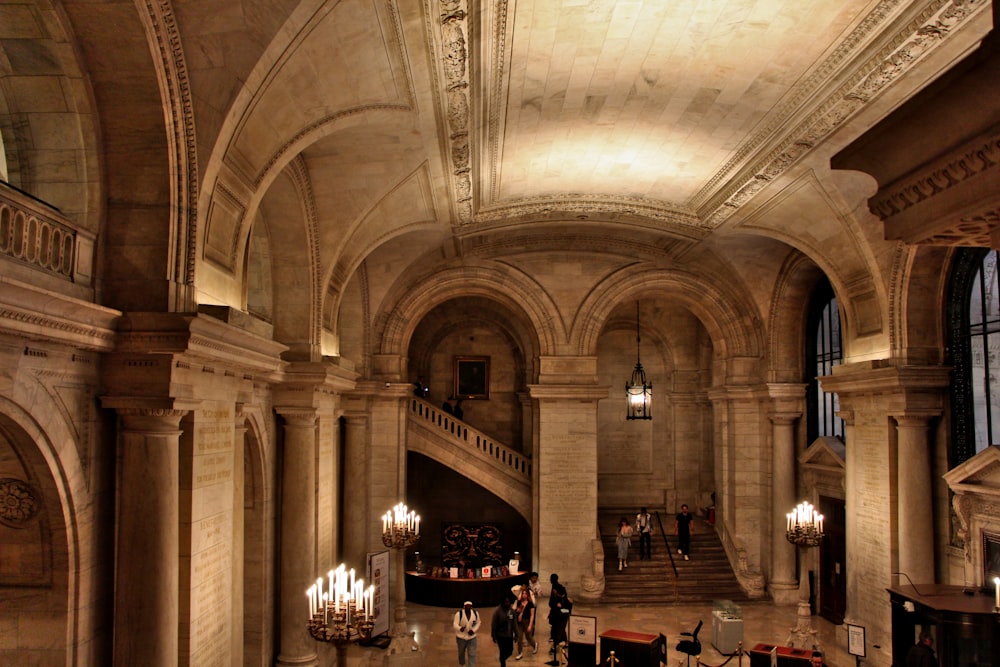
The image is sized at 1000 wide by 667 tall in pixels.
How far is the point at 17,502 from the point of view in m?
6.18

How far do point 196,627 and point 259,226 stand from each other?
5851 millimetres

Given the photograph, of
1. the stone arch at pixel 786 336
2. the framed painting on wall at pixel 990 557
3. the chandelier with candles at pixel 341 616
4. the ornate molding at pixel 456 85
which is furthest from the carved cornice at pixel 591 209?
the chandelier with candles at pixel 341 616

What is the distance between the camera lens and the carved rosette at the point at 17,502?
241 inches

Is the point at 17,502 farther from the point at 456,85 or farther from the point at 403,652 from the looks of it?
the point at 403,652

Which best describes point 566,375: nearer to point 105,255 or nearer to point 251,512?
point 251,512

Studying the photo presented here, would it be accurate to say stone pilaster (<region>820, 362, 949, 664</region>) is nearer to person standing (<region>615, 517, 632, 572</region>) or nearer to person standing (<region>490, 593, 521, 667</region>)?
person standing (<region>615, 517, 632, 572</region>)

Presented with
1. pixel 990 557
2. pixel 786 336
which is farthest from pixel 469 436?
pixel 990 557

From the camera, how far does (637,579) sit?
18109 millimetres

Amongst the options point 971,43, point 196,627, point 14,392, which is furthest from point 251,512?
point 971,43

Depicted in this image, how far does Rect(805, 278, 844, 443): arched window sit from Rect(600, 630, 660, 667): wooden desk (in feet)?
21.6

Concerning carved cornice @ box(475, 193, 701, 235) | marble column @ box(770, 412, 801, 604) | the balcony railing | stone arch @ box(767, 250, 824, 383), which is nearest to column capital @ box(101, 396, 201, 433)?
the balcony railing

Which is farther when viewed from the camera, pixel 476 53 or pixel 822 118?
pixel 822 118

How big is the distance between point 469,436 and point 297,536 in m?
7.70

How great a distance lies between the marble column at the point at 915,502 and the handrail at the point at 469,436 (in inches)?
330
